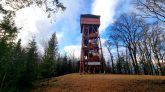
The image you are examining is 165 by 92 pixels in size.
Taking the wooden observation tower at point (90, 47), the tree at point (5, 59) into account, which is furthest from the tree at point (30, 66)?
the wooden observation tower at point (90, 47)

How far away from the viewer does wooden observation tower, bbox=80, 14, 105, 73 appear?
41.0 metres

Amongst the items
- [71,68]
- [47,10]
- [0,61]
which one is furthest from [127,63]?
[47,10]

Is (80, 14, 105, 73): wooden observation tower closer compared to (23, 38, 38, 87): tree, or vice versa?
(23, 38, 38, 87): tree

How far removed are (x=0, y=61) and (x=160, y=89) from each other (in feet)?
56.7

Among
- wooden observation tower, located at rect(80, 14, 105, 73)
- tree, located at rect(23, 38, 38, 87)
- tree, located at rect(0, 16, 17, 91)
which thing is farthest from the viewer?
wooden observation tower, located at rect(80, 14, 105, 73)

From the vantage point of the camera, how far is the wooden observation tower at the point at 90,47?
41.0 meters

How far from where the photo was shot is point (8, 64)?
2798 cm

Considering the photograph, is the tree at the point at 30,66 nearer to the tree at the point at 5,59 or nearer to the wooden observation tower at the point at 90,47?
the tree at the point at 5,59

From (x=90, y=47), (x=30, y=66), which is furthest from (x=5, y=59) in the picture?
(x=90, y=47)

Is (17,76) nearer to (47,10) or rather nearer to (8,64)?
(8,64)

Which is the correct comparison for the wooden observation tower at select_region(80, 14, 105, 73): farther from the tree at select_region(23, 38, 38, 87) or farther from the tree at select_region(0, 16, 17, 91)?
the tree at select_region(0, 16, 17, 91)

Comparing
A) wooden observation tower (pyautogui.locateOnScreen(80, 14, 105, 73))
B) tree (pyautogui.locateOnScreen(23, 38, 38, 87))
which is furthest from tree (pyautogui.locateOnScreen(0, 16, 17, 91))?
wooden observation tower (pyautogui.locateOnScreen(80, 14, 105, 73))

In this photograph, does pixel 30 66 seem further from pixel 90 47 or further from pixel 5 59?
pixel 90 47

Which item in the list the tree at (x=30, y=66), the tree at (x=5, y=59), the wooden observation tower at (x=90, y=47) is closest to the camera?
the tree at (x=5, y=59)
